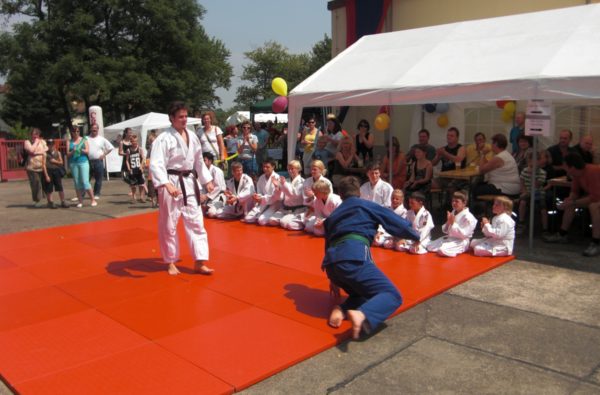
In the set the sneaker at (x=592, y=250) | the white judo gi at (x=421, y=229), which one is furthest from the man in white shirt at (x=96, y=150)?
the sneaker at (x=592, y=250)

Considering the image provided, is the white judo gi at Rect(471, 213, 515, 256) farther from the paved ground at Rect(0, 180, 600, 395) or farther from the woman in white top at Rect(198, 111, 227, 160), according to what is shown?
the woman in white top at Rect(198, 111, 227, 160)

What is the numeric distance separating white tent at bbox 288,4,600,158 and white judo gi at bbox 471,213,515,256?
139 cm

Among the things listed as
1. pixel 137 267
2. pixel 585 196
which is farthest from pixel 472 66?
pixel 137 267

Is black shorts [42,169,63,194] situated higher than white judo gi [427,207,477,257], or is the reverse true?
black shorts [42,169,63,194]

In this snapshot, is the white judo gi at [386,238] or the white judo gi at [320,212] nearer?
the white judo gi at [386,238]

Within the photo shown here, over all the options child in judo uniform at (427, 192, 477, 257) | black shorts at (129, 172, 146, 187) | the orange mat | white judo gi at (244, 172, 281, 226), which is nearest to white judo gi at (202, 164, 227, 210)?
white judo gi at (244, 172, 281, 226)

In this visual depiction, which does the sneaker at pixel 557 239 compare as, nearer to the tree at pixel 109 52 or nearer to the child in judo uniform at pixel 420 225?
the child in judo uniform at pixel 420 225

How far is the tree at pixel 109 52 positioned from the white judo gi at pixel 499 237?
24.0m

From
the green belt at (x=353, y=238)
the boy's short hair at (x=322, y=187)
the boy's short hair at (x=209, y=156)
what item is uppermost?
the boy's short hair at (x=209, y=156)

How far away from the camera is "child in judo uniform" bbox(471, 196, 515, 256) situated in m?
5.91

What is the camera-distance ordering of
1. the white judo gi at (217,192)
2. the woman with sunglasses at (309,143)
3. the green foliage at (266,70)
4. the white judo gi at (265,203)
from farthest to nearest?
the green foliage at (266,70)
the woman with sunglasses at (309,143)
the white judo gi at (217,192)
the white judo gi at (265,203)

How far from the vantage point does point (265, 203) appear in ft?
27.0

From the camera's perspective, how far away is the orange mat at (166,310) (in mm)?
3434

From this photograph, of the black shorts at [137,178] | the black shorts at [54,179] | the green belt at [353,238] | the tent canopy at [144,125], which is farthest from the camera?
the tent canopy at [144,125]
